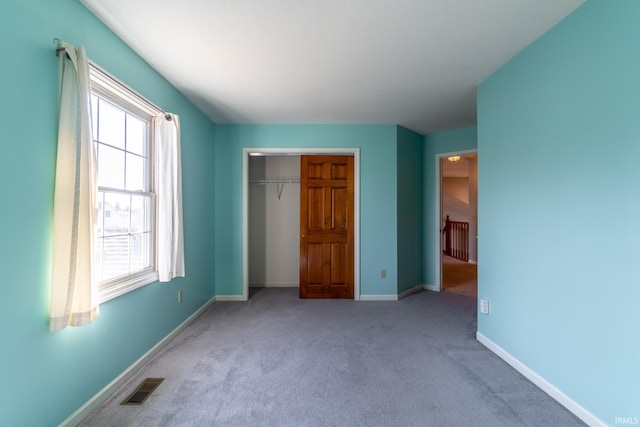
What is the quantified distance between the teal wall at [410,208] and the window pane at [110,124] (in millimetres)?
3369

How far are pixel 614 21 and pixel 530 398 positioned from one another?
2.40m

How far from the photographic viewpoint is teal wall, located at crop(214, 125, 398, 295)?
3795 mm

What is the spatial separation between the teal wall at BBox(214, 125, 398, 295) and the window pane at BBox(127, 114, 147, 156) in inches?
55.9

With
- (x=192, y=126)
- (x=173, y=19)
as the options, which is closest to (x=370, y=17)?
(x=173, y=19)

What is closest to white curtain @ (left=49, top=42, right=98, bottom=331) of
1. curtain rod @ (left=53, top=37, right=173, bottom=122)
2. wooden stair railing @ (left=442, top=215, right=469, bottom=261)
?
curtain rod @ (left=53, top=37, right=173, bottom=122)

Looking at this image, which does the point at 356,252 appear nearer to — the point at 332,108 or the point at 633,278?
the point at 332,108

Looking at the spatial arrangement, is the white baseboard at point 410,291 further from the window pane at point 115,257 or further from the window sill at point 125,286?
the window pane at point 115,257

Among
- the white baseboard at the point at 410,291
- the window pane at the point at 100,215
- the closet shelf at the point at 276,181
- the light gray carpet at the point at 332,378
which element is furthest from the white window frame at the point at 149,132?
the white baseboard at the point at 410,291

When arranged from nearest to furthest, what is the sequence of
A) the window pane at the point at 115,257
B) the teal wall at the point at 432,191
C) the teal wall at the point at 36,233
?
the teal wall at the point at 36,233
the window pane at the point at 115,257
the teal wall at the point at 432,191

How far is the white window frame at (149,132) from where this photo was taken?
5.77 feet

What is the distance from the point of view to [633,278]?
136 centimetres

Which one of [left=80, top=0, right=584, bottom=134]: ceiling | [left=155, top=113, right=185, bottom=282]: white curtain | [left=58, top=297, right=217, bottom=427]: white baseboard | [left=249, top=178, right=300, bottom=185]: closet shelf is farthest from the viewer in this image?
[left=249, top=178, right=300, bottom=185]: closet shelf

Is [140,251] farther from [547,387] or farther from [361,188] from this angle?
[547,387]

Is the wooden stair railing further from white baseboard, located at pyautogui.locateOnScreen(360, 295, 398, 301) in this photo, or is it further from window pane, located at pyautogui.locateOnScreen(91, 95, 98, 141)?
window pane, located at pyautogui.locateOnScreen(91, 95, 98, 141)
